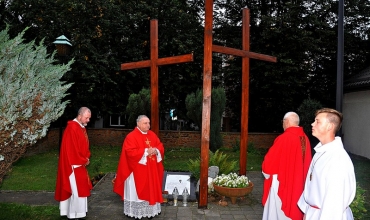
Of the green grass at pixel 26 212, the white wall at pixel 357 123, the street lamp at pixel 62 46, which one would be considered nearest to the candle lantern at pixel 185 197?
the green grass at pixel 26 212

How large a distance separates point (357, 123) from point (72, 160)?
538 inches

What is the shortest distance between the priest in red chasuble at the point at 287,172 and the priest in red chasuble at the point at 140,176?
2119 millimetres

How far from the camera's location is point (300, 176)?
508cm

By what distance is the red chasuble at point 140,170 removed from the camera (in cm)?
615

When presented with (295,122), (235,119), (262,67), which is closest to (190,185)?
(295,122)

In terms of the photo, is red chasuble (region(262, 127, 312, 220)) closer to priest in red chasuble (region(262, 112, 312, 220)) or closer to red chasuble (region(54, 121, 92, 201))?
priest in red chasuble (region(262, 112, 312, 220))

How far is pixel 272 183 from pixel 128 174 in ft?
8.85

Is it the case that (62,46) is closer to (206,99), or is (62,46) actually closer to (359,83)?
(206,99)

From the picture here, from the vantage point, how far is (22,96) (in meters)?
3.84

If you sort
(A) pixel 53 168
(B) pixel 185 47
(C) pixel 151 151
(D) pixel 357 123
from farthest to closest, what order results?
1. (B) pixel 185 47
2. (D) pixel 357 123
3. (A) pixel 53 168
4. (C) pixel 151 151

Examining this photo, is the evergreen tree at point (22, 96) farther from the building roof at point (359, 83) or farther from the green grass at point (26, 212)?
the building roof at point (359, 83)

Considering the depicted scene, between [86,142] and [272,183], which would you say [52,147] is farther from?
[272,183]

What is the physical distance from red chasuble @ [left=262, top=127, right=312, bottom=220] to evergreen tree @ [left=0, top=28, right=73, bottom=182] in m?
3.34

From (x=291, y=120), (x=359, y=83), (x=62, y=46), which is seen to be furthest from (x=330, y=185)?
(x=359, y=83)
